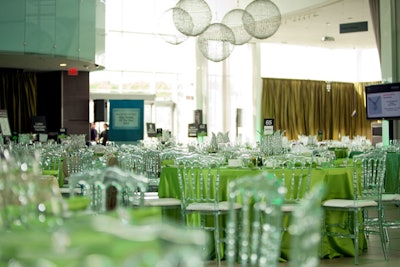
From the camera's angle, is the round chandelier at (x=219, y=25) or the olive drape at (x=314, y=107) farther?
the olive drape at (x=314, y=107)

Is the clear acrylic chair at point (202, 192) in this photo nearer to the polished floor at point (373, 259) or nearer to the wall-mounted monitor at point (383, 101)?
the polished floor at point (373, 259)

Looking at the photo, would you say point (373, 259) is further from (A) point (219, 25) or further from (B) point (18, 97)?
(B) point (18, 97)

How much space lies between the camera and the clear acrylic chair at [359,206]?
6.15 m

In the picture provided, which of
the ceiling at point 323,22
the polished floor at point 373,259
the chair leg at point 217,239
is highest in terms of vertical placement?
the ceiling at point 323,22

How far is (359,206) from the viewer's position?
6.16 meters

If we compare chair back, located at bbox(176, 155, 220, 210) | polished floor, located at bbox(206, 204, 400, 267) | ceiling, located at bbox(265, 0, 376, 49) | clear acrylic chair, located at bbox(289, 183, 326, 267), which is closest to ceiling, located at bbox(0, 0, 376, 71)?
ceiling, located at bbox(265, 0, 376, 49)

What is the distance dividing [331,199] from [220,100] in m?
16.9

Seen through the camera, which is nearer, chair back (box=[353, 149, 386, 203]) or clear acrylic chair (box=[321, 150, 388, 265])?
clear acrylic chair (box=[321, 150, 388, 265])

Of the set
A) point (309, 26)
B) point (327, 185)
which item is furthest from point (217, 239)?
point (309, 26)

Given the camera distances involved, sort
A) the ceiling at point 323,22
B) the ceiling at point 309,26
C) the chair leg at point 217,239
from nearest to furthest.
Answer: the chair leg at point 217,239 → the ceiling at point 309,26 → the ceiling at point 323,22

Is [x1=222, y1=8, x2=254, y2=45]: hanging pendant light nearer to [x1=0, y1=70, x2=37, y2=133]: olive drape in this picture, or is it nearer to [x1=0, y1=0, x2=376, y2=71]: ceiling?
[x1=0, y1=0, x2=376, y2=71]: ceiling

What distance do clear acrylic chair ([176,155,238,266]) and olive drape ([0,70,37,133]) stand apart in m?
12.5

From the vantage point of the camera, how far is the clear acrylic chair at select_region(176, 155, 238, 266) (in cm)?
598

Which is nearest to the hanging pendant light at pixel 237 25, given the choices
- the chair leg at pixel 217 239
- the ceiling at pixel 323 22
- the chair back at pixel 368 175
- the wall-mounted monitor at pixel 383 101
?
the wall-mounted monitor at pixel 383 101
